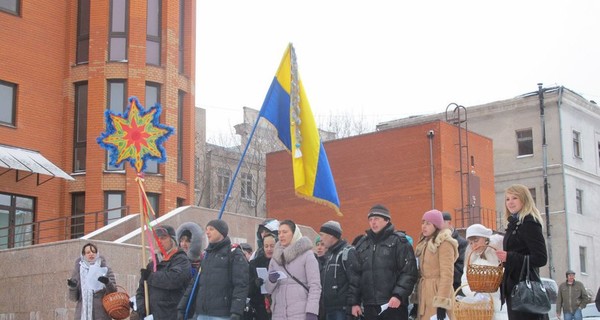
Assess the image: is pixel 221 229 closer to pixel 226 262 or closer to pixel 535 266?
pixel 226 262

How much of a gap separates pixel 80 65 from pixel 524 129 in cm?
2913

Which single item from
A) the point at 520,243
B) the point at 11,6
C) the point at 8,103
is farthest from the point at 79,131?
the point at 520,243

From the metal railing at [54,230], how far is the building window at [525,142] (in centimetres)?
2898

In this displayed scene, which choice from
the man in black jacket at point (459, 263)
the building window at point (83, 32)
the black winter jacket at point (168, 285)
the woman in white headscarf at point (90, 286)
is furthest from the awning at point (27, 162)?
the man in black jacket at point (459, 263)

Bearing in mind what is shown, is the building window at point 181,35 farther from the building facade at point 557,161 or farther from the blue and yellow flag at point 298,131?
the building facade at point 557,161

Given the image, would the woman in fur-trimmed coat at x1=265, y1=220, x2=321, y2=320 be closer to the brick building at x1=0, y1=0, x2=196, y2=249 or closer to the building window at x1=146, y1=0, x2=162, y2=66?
the brick building at x1=0, y1=0, x2=196, y2=249

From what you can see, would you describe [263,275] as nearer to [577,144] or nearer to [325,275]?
[325,275]

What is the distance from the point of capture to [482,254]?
10812mm

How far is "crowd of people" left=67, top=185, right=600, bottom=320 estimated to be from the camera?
10.9 metres

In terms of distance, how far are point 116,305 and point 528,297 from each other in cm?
691

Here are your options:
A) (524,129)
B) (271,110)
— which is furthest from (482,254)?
(524,129)

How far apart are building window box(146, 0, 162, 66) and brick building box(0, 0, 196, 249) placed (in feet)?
0.11

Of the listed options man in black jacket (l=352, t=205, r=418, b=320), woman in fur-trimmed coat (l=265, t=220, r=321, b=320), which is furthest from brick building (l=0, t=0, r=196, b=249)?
man in black jacket (l=352, t=205, r=418, b=320)

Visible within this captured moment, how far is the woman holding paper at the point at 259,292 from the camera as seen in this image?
12.1m
